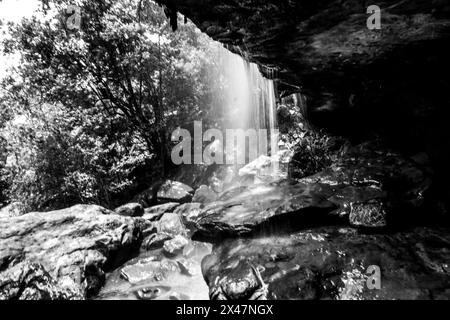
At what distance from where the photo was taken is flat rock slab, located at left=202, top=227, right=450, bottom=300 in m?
4.00

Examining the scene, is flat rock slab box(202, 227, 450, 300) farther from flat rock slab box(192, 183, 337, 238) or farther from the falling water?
the falling water

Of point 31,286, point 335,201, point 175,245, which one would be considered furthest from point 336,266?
point 31,286

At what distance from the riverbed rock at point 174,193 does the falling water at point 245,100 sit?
3761mm

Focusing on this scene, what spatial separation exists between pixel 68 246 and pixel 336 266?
577 cm

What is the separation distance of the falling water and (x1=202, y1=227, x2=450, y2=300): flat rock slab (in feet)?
29.0

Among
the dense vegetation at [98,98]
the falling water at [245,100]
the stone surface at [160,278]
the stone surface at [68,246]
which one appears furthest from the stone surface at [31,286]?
the falling water at [245,100]

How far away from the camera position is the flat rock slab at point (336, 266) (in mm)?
4000

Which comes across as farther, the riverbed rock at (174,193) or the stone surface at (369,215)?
the riverbed rock at (174,193)

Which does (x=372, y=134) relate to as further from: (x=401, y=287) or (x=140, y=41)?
(x=140, y=41)

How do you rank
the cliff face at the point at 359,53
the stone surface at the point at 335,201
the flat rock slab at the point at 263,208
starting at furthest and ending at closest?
the flat rock slab at the point at 263,208
the stone surface at the point at 335,201
the cliff face at the point at 359,53

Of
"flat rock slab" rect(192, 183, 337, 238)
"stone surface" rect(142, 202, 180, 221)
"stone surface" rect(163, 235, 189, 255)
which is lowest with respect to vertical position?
"stone surface" rect(163, 235, 189, 255)

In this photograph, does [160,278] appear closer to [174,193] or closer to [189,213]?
[189,213]

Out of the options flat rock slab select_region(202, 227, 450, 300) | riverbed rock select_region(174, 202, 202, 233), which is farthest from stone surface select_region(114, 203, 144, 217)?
flat rock slab select_region(202, 227, 450, 300)

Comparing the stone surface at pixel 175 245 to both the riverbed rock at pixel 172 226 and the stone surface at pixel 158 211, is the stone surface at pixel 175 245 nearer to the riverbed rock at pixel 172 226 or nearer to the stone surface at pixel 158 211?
the riverbed rock at pixel 172 226
